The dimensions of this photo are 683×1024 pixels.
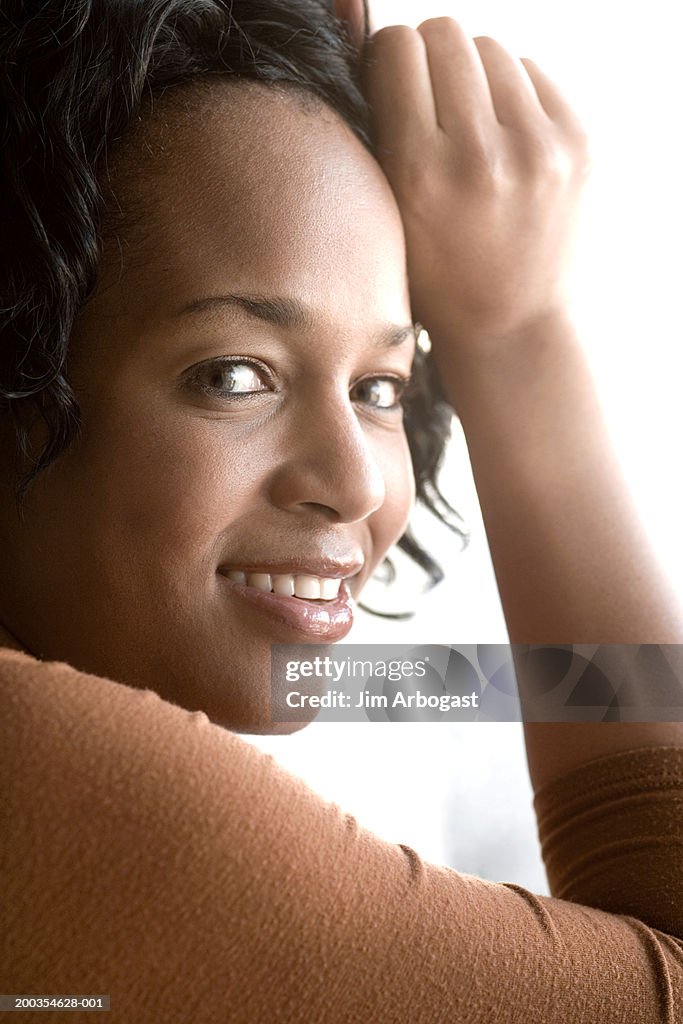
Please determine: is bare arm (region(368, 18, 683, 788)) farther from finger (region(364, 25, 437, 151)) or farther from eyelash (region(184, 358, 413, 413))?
eyelash (region(184, 358, 413, 413))

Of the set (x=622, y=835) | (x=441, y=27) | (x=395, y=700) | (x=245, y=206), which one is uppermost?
(x=441, y=27)

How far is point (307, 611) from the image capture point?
834mm

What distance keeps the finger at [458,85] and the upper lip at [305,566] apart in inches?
15.9

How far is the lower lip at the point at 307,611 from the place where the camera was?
80cm

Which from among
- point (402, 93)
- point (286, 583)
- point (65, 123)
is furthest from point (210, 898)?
point (402, 93)

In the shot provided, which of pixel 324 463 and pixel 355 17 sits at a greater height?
pixel 355 17

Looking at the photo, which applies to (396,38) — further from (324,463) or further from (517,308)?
(324,463)

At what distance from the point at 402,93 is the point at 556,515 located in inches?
16.0

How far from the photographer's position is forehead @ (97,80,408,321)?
0.78m

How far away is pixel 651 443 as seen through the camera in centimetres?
119

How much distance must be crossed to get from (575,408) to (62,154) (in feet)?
1.65

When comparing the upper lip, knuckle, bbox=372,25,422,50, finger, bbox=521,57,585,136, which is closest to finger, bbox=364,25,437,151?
knuckle, bbox=372,25,422,50

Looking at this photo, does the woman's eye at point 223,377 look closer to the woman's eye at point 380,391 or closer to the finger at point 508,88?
the woman's eye at point 380,391

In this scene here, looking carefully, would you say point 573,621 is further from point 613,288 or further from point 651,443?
point 613,288
